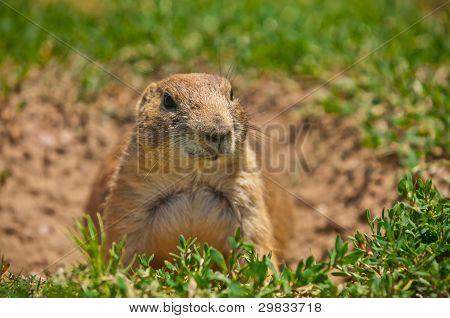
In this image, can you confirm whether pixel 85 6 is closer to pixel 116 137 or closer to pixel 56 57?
pixel 56 57

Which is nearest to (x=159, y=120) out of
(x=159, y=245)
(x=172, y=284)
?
(x=159, y=245)

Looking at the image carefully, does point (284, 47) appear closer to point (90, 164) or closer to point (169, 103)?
point (90, 164)

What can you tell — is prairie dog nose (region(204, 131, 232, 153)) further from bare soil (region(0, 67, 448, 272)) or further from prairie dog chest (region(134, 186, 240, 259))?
bare soil (region(0, 67, 448, 272))

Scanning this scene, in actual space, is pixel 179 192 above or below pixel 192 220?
above

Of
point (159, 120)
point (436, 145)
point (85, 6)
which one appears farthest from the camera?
point (85, 6)

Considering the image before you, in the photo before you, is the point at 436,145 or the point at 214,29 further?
the point at 214,29

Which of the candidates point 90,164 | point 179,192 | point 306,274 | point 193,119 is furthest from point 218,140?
point 90,164

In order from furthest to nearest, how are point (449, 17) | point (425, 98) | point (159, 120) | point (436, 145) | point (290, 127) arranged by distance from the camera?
point (449, 17)
point (290, 127)
point (425, 98)
point (436, 145)
point (159, 120)
